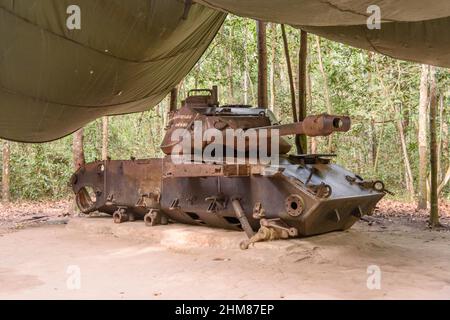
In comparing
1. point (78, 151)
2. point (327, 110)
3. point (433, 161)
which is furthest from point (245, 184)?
point (327, 110)

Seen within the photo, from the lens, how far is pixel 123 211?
782 centimetres

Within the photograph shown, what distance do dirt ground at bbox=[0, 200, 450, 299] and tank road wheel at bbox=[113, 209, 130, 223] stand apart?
184mm

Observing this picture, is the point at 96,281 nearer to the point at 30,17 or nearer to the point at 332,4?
the point at 30,17

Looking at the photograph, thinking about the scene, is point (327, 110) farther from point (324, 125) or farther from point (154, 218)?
point (324, 125)

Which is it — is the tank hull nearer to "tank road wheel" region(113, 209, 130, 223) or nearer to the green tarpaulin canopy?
"tank road wheel" region(113, 209, 130, 223)

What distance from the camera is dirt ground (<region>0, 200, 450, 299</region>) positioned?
A: 4117 mm

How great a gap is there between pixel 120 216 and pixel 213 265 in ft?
9.78

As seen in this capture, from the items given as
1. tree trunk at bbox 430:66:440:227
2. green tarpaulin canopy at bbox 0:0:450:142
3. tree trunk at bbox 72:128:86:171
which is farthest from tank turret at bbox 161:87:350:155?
tree trunk at bbox 72:128:86:171

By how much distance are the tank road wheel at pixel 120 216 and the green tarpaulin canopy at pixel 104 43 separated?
68.9 inches

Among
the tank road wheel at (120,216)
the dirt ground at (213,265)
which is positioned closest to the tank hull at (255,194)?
the tank road wheel at (120,216)

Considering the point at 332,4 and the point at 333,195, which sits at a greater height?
the point at 332,4

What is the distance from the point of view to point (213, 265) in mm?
5164
